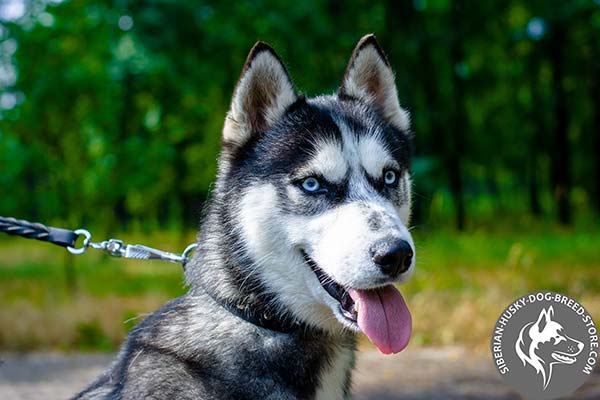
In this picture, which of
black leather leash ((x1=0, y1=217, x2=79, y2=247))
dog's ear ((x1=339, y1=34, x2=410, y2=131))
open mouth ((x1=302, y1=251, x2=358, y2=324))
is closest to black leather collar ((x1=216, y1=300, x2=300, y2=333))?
open mouth ((x1=302, y1=251, x2=358, y2=324))

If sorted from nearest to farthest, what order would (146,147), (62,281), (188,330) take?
(188,330) < (146,147) < (62,281)

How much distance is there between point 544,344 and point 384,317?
216 cm

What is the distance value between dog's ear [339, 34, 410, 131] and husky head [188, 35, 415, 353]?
53mm

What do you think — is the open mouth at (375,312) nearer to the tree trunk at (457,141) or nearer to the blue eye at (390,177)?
the blue eye at (390,177)

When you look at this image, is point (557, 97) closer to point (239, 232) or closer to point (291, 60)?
point (291, 60)

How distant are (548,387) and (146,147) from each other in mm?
6372

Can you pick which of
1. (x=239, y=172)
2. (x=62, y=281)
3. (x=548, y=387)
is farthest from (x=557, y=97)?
(x=239, y=172)

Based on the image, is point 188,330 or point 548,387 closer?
point 188,330

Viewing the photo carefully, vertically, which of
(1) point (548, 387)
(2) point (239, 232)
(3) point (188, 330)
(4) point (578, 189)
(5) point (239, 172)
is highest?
(5) point (239, 172)

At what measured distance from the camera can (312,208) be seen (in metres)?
3.02

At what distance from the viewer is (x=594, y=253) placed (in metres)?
12.2

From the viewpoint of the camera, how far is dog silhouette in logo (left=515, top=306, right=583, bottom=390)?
4.66 m

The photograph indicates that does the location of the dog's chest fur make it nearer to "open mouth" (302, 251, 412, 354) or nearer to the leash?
"open mouth" (302, 251, 412, 354)

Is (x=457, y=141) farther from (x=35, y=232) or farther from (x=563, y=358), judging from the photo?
(x=35, y=232)
